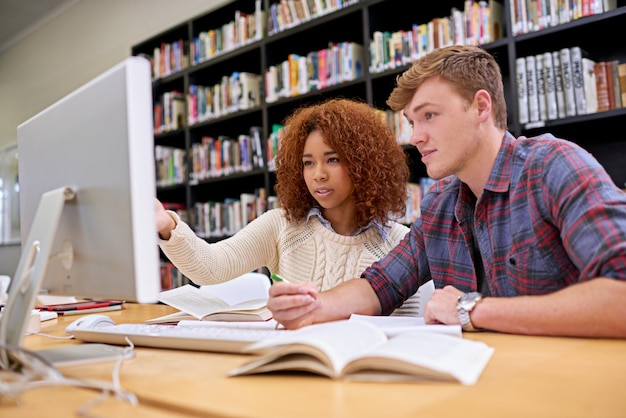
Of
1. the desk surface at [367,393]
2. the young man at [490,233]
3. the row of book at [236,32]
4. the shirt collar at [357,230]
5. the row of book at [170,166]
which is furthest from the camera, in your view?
the row of book at [170,166]

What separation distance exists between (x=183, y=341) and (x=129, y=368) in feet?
0.45

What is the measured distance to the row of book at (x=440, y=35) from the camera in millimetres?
2646

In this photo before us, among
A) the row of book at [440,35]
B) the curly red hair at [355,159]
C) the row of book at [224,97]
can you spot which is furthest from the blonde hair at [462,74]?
the row of book at [224,97]

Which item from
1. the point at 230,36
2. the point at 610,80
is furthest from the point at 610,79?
the point at 230,36

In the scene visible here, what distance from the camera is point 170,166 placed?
4.28 metres

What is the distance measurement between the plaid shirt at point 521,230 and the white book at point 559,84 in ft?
3.56

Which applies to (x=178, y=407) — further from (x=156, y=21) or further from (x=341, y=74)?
(x=156, y=21)

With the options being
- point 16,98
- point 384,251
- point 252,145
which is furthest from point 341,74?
point 16,98

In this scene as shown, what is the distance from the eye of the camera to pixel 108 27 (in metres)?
5.12

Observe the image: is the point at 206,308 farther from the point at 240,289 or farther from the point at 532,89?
the point at 532,89

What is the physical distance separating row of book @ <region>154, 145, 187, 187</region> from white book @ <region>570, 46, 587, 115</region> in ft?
8.79

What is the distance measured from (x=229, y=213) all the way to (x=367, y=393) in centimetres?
330

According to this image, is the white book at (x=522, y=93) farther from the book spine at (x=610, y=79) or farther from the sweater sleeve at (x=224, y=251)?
the sweater sleeve at (x=224, y=251)

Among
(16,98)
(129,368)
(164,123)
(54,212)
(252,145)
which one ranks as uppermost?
(16,98)
